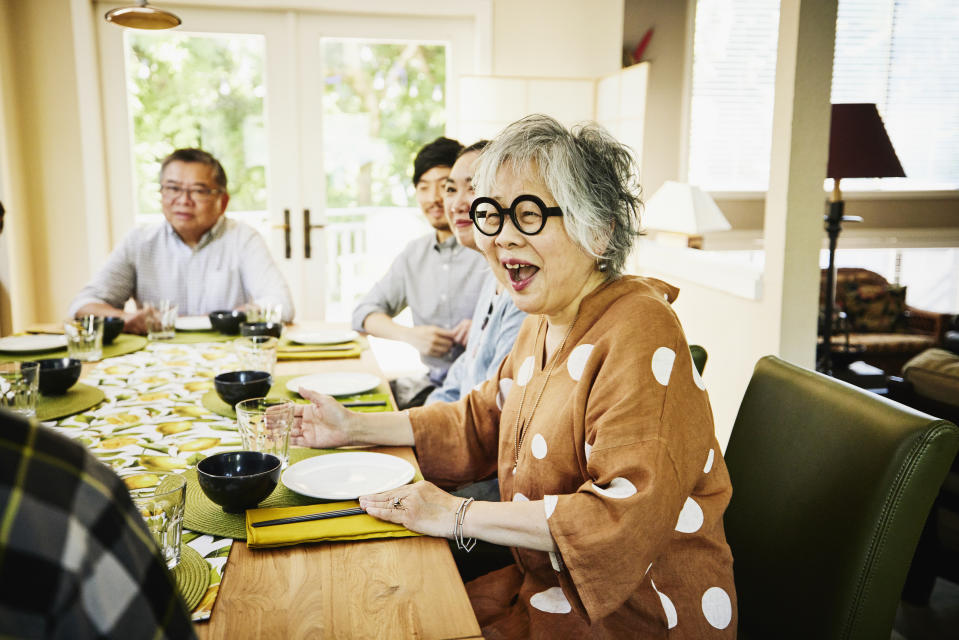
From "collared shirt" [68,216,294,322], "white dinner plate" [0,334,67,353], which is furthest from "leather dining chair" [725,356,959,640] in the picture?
"collared shirt" [68,216,294,322]

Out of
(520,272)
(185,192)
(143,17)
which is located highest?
(143,17)

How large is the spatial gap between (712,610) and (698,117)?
4780 mm

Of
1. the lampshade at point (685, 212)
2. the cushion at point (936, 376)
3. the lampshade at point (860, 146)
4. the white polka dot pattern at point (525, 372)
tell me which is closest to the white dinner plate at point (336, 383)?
the white polka dot pattern at point (525, 372)

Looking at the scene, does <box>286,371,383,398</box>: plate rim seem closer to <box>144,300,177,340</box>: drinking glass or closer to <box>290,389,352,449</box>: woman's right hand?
<box>290,389,352,449</box>: woman's right hand

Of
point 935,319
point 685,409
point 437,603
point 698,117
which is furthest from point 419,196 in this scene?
point 935,319

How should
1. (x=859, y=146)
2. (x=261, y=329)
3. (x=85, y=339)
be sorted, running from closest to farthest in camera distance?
(x=85, y=339)
(x=261, y=329)
(x=859, y=146)

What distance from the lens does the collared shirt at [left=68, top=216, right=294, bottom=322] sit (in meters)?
2.93

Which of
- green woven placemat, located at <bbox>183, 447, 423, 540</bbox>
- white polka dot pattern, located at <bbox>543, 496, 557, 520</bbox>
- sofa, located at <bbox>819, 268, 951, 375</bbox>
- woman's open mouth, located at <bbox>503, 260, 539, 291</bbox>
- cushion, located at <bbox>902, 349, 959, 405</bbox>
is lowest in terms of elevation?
sofa, located at <bbox>819, 268, 951, 375</bbox>

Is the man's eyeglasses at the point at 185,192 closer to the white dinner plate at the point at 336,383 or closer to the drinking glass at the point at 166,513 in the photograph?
the white dinner plate at the point at 336,383

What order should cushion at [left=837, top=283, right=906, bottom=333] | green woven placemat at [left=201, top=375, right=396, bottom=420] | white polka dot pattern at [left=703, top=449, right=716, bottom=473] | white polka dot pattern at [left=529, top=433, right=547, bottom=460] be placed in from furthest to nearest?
cushion at [left=837, top=283, right=906, bottom=333] → green woven placemat at [left=201, top=375, right=396, bottom=420] → white polka dot pattern at [left=529, top=433, right=547, bottom=460] → white polka dot pattern at [left=703, top=449, right=716, bottom=473]

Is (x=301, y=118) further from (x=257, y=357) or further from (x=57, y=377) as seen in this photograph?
(x=57, y=377)

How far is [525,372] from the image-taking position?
135 centimetres

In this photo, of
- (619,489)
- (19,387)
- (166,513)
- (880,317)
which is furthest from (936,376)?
(880,317)

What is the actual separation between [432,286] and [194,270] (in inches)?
40.1
